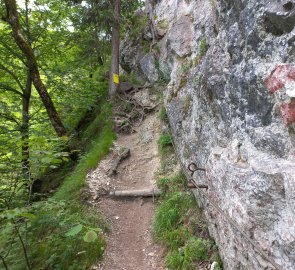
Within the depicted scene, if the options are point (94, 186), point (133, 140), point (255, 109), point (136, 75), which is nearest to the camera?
point (255, 109)

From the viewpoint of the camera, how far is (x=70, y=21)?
37.9 ft

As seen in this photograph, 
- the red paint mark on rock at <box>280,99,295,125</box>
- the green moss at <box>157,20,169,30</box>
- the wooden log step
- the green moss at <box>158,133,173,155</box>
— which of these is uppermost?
the green moss at <box>157,20,169,30</box>

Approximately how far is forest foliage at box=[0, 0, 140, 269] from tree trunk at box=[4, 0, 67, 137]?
3 cm

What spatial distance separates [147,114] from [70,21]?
5.45m

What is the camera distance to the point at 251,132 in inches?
126

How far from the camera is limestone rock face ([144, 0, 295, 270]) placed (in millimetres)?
2633

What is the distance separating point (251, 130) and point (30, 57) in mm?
7316

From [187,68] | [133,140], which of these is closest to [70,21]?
[133,140]

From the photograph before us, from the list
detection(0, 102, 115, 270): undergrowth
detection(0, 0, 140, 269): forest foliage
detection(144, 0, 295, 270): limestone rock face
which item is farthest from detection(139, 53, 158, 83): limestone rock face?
detection(144, 0, 295, 270): limestone rock face

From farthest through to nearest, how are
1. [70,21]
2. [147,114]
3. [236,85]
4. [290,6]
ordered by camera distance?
[70,21], [147,114], [236,85], [290,6]

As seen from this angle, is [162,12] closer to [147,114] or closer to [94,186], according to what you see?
[147,114]

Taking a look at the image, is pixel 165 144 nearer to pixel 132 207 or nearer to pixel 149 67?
pixel 132 207

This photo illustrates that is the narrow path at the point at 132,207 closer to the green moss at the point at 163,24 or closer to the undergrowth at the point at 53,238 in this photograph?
the undergrowth at the point at 53,238

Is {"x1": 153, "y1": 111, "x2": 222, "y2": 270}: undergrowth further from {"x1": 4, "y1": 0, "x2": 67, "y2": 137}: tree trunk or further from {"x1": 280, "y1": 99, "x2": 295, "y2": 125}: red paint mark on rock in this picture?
{"x1": 4, "y1": 0, "x2": 67, "y2": 137}: tree trunk
